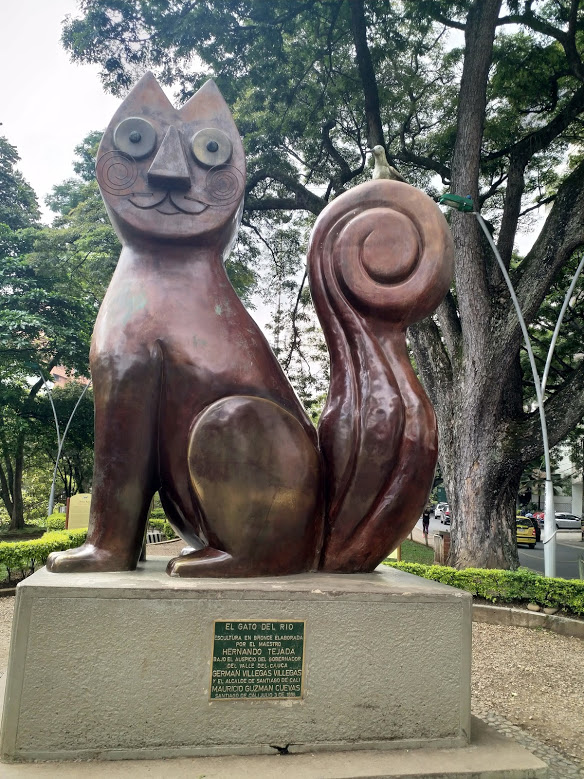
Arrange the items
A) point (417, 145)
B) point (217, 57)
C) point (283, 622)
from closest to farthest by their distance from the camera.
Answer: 1. point (283, 622)
2. point (217, 57)
3. point (417, 145)

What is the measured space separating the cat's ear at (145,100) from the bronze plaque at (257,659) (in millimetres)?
2647

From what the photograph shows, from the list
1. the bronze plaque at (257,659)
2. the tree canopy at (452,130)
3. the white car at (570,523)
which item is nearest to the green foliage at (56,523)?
the tree canopy at (452,130)

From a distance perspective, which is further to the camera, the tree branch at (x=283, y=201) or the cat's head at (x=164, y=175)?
the tree branch at (x=283, y=201)

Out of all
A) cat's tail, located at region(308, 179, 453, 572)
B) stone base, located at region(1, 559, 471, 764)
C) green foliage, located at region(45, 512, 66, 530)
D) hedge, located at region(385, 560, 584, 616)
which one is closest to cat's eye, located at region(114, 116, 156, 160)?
cat's tail, located at region(308, 179, 453, 572)

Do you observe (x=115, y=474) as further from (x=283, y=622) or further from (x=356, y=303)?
(x=356, y=303)

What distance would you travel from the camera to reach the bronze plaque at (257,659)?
2482 millimetres

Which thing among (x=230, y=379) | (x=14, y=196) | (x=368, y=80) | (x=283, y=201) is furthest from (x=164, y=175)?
(x=14, y=196)

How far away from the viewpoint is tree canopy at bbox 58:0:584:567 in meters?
9.91

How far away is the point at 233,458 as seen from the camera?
281 centimetres

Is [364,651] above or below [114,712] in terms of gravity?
above

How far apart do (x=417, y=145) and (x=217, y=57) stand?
16.1 ft

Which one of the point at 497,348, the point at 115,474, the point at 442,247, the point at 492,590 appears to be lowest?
the point at 492,590

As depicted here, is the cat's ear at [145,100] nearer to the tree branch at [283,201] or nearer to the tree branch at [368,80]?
Answer: the tree branch at [368,80]

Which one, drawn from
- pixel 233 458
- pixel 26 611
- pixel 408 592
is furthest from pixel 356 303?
pixel 26 611
